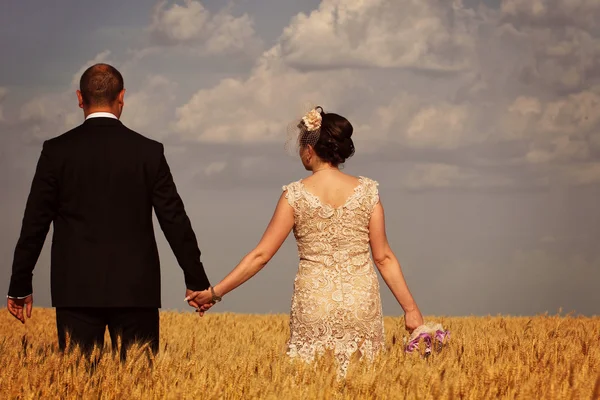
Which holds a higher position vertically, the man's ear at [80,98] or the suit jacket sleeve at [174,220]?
the man's ear at [80,98]

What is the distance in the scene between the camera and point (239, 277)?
6.59 m

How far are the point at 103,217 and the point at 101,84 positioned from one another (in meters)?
0.94

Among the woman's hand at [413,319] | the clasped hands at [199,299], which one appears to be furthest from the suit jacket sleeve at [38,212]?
the woman's hand at [413,319]

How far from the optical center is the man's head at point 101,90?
600 cm

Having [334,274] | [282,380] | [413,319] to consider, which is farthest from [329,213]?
[282,380]

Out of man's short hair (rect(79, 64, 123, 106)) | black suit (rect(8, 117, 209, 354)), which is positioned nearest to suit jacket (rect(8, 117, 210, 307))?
black suit (rect(8, 117, 209, 354))

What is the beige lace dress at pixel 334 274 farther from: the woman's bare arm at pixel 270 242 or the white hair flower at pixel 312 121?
the white hair flower at pixel 312 121

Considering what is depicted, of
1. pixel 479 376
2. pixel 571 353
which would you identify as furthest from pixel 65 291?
pixel 571 353

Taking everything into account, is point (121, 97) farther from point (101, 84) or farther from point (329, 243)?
point (329, 243)

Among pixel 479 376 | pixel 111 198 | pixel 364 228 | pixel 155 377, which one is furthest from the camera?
pixel 364 228

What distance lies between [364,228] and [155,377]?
2.09 m

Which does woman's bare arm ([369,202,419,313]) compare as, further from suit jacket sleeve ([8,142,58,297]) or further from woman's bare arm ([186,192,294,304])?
suit jacket sleeve ([8,142,58,297])

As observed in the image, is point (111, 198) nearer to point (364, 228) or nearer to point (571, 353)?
point (364, 228)

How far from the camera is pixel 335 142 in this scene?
6211 mm
